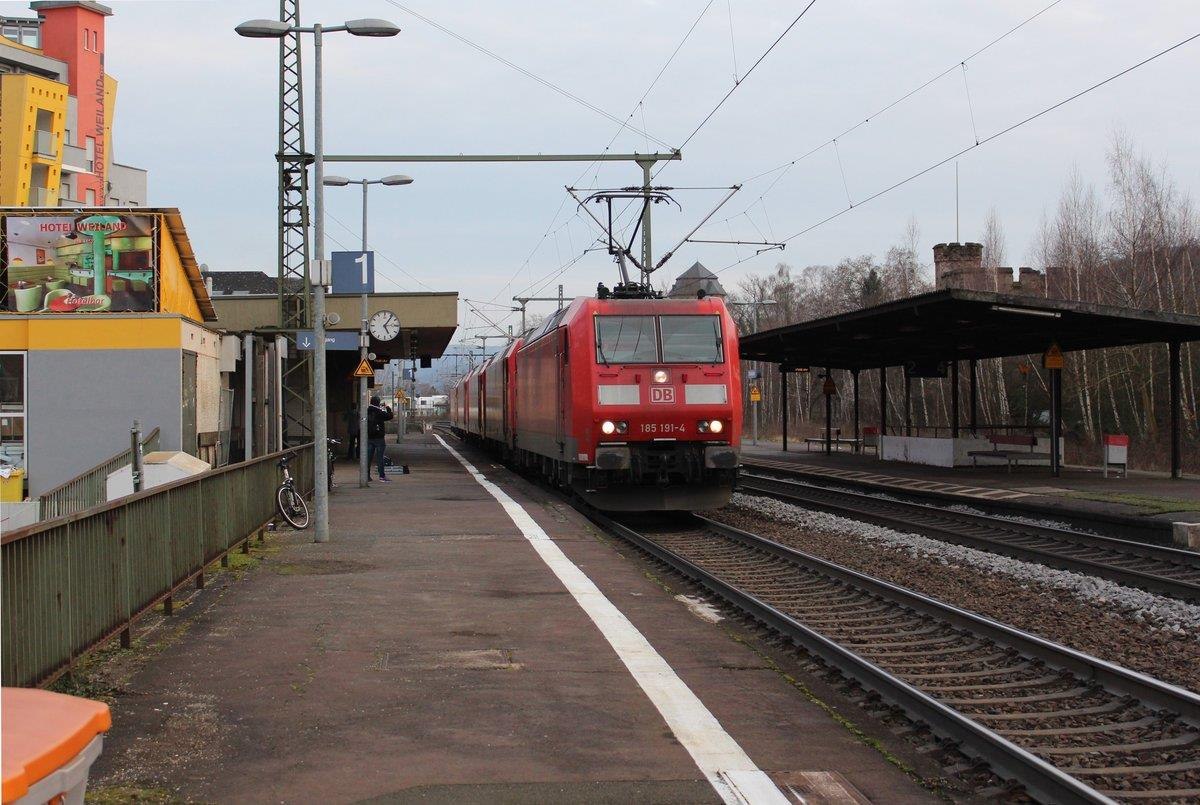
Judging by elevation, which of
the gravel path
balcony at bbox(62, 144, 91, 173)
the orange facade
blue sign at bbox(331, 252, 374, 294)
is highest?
the orange facade

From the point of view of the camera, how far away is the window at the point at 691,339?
1611cm

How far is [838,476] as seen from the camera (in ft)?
85.3

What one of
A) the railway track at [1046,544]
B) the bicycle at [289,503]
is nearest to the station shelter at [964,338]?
the railway track at [1046,544]

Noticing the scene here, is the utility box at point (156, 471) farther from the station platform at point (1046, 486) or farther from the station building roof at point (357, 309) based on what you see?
the station building roof at point (357, 309)

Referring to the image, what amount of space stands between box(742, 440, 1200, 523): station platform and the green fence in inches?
468

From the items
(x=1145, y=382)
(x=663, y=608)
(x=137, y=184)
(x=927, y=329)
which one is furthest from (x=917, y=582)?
(x=137, y=184)

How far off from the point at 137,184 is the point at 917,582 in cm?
6937

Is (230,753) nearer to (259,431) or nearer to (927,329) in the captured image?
(259,431)

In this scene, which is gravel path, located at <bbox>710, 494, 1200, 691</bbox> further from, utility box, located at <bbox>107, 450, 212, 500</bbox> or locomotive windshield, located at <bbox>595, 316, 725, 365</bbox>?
utility box, located at <bbox>107, 450, 212, 500</bbox>

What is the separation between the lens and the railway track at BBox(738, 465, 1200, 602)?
11.3 meters

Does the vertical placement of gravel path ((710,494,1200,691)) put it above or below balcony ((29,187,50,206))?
below

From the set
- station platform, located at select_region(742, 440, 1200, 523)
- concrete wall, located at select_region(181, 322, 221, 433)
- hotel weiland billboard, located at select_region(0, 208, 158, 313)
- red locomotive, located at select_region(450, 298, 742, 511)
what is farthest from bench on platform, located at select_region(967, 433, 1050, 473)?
hotel weiland billboard, located at select_region(0, 208, 158, 313)

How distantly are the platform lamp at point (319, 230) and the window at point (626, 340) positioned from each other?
12.5ft

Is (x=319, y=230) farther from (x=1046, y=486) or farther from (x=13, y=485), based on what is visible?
(x=1046, y=486)
